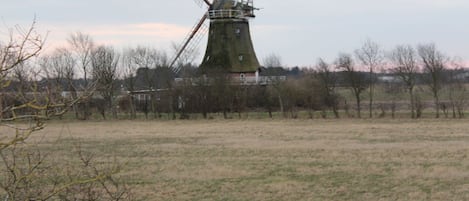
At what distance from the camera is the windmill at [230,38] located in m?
61.4

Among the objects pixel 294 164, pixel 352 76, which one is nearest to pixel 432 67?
pixel 352 76

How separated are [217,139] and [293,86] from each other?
26438 mm

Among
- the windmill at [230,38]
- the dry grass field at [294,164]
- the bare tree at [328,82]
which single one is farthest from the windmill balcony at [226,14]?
the dry grass field at [294,164]

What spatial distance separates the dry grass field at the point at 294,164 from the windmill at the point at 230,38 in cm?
2795

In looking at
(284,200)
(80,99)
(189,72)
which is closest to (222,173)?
→ (284,200)

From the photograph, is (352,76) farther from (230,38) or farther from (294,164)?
(294,164)

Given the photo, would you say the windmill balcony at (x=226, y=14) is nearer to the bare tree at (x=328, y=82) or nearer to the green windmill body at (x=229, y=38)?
the green windmill body at (x=229, y=38)

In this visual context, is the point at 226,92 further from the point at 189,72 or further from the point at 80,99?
the point at 80,99

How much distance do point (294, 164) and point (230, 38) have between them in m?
42.5

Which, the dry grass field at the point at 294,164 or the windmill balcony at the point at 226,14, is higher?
the windmill balcony at the point at 226,14

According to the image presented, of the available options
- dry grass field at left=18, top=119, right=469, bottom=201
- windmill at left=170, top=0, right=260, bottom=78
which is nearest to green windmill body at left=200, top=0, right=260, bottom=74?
windmill at left=170, top=0, right=260, bottom=78

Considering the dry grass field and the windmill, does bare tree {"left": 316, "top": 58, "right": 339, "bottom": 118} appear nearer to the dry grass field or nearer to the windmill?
the windmill

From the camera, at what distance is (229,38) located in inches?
2424

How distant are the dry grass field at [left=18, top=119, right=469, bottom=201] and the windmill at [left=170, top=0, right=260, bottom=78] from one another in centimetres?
2795
